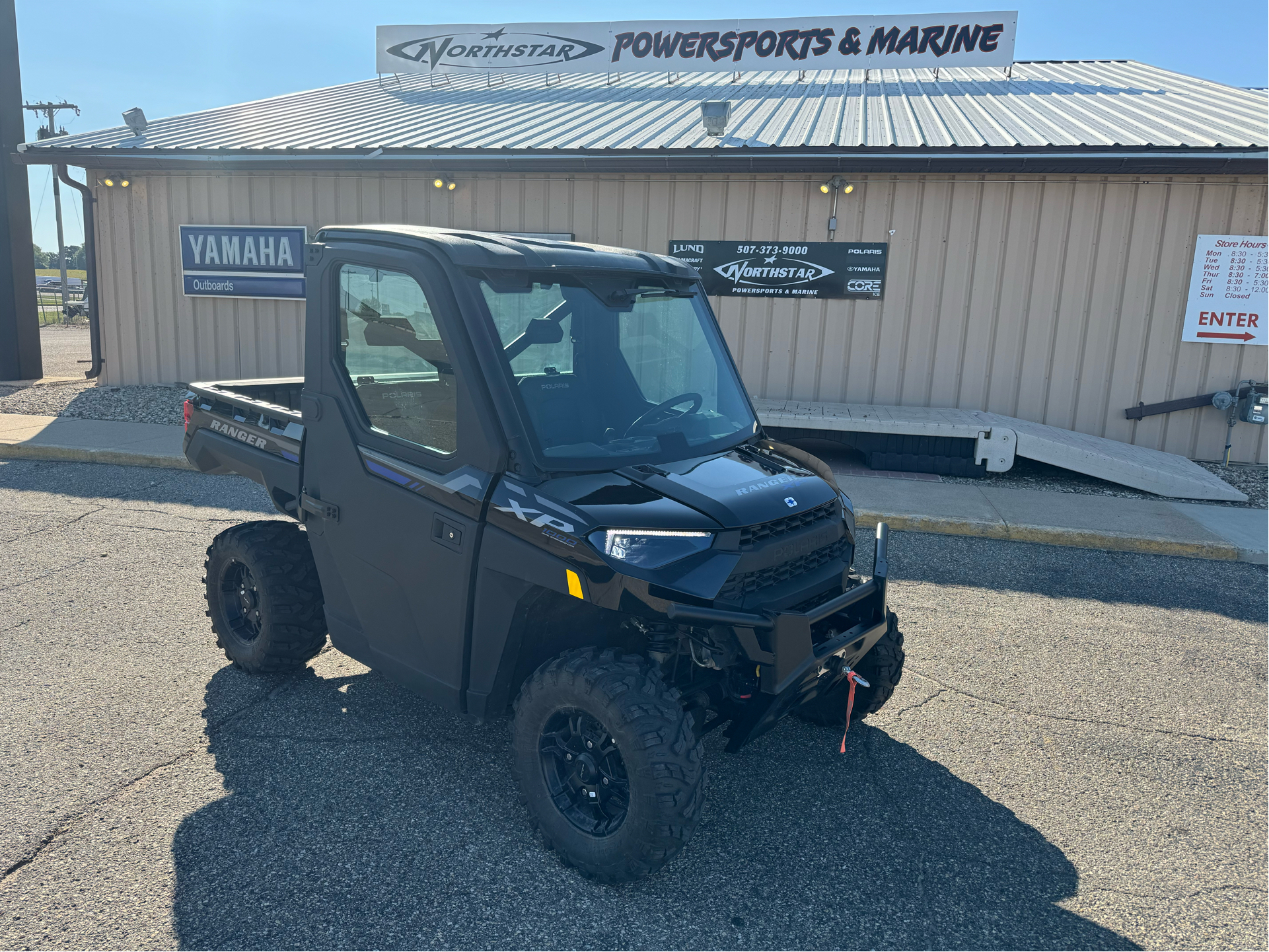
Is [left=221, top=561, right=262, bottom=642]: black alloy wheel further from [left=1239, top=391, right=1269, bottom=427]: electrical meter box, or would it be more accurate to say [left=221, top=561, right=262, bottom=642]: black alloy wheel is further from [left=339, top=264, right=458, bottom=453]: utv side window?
[left=1239, top=391, right=1269, bottom=427]: electrical meter box

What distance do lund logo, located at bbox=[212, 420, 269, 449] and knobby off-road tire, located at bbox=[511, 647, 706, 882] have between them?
2.03 metres

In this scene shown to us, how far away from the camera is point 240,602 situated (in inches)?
187

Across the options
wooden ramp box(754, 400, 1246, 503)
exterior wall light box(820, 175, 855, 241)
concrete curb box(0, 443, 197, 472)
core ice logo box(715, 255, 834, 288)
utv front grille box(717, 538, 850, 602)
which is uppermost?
exterior wall light box(820, 175, 855, 241)

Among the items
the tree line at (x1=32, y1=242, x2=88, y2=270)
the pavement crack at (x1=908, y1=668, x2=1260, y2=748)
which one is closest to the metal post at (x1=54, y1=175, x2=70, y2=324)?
the pavement crack at (x1=908, y1=668, x2=1260, y2=748)

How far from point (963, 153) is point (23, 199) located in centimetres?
1448

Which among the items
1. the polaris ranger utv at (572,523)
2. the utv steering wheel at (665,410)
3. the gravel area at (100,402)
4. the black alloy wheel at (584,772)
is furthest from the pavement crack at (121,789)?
the gravel area at (100,402)

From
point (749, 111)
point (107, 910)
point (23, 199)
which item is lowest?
point (107, 910)

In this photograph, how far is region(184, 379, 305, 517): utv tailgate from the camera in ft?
13.7

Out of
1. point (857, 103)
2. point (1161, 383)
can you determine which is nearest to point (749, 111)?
point (857, 103)

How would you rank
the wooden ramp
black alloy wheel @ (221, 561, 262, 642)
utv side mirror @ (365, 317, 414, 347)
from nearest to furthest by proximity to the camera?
utv side mirror @ (365, 317, 414, 347) < black alloy wheel @ (221, 561, 262, 642) < the wooden ramp

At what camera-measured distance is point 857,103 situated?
13414 millimetres

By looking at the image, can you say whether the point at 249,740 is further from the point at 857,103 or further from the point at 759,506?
the point at 857,103

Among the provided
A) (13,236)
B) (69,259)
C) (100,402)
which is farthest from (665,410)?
(69,259)

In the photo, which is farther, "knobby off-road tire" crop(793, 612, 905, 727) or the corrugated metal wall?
the corrugated metal wall
